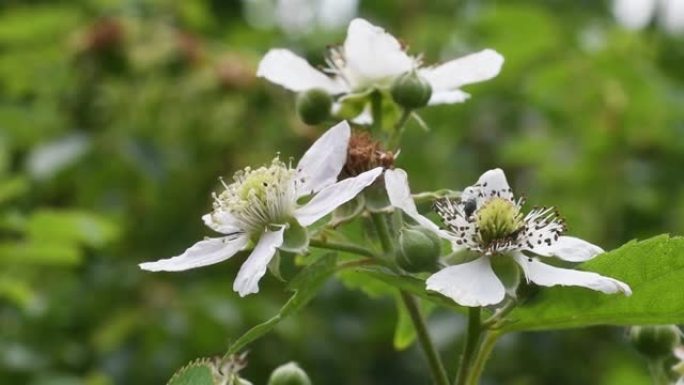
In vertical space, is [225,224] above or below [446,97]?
below

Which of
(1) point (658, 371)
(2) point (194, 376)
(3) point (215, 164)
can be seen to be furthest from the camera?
(3) point (215, 164)

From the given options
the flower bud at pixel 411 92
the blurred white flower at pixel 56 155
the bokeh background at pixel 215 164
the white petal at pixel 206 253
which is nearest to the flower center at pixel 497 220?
the flower bud at pixel 411 92

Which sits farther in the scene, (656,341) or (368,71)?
(368,71)

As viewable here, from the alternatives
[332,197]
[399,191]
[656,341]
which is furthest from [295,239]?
[656,341]

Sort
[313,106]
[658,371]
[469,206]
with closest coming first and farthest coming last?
1. [469,206]
2. [658,371]
3. [313,106]

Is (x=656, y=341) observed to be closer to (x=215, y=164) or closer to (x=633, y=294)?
(x=633, y=294)

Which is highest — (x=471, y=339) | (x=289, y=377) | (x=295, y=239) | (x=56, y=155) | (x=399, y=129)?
(x=56, y=155)
